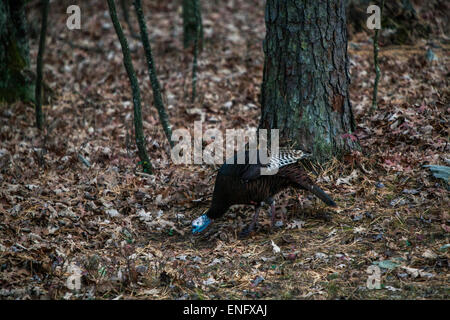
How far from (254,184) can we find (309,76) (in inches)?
65.9

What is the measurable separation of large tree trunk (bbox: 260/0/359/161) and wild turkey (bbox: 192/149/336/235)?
2.40ft

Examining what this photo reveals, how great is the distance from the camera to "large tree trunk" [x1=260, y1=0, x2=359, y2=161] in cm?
627

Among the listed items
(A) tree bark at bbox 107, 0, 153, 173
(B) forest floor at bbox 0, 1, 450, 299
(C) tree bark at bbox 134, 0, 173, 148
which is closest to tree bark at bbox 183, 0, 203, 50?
(B) forest floor at bbox 0, 1, 450, 299

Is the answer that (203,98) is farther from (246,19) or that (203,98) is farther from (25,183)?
(246,19)

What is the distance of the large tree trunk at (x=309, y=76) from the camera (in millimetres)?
6273

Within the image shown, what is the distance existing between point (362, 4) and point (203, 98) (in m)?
4.48

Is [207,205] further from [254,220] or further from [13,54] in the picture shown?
[13,54]

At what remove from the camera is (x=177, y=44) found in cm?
1261

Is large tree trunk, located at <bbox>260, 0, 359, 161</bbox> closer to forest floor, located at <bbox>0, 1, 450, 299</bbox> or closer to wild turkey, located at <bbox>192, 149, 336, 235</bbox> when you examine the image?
forest floor, located at <bbox>0, 1, 450, 299</bbox>

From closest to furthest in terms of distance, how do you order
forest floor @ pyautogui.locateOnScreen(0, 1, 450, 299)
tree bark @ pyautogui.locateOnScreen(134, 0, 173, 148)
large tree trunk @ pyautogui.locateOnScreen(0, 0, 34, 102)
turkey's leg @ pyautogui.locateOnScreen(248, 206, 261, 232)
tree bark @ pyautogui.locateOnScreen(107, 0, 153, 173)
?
Answer: 1. forest floor @ pyautogui.locateOnScreen(0, 1, 450, 299)
2. turkey's leg @ pyautogui.locateOnScreen(248, 206, 261, 232)
3. tree bark @ pyautogui.locateOnScreen(107, 0, 153, 173)
4. tree bark @ pyautogui.locateOnScreen(134, 0, 173, 148)
5. large tree trunk @ pyautogui.locateOnScreen(0, 0, 34, 102)

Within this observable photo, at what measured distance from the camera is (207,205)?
22.0 feet

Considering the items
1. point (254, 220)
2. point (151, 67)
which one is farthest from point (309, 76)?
point (151, 67)

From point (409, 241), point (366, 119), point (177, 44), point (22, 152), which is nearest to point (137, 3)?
point (22, 152)

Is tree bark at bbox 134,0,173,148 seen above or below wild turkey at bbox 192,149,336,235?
above
